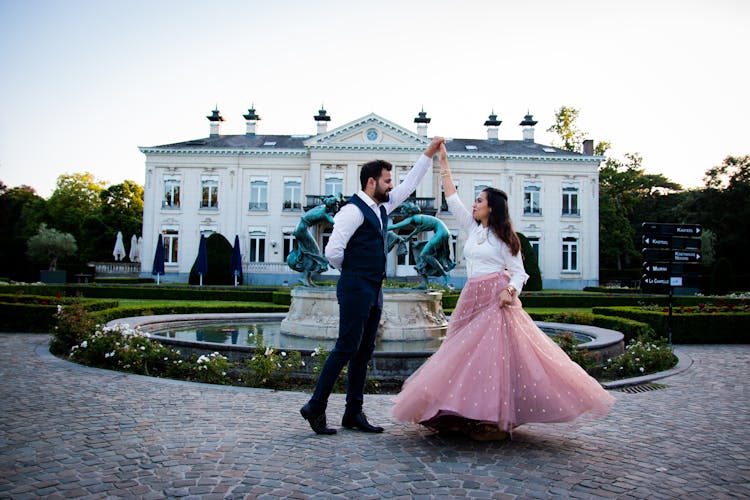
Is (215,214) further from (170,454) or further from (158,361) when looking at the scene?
(170,454)

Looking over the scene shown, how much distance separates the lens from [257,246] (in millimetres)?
38844

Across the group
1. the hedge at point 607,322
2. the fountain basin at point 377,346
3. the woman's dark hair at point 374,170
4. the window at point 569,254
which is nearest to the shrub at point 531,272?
the window at point 569,254

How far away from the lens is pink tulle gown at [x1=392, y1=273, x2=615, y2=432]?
3898mm

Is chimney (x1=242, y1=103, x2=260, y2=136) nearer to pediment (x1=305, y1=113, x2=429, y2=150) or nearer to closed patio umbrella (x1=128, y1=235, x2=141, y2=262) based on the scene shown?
pediment (x1=305, y1=113, x2=429, y2=150)

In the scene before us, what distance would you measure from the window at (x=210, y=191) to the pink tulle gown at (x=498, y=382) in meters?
36.8

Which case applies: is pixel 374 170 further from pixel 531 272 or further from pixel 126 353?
pixel 531 272

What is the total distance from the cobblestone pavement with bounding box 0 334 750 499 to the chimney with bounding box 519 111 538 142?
127ft

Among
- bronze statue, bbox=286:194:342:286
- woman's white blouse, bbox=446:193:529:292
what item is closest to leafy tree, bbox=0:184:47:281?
bronze statue, bbox=286:194:342:286

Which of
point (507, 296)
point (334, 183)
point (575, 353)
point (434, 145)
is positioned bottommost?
point (575, 353)

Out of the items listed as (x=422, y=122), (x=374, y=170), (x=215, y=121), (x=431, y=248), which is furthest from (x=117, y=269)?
(x=374, y=170)

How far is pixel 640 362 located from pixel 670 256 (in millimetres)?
5529

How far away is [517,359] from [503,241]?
92 cm

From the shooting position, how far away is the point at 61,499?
120 inches

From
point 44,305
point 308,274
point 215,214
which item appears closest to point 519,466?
point 308,274
